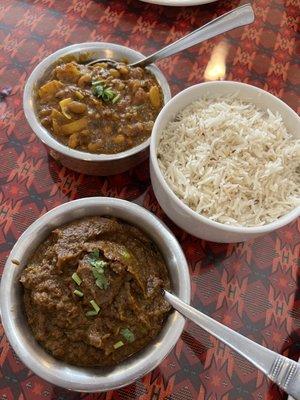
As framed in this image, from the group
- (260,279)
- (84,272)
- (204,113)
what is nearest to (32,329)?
(84,272)

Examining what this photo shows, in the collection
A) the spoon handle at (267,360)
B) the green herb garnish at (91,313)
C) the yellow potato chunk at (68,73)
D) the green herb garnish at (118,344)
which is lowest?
the green herb garnish at (118,344)

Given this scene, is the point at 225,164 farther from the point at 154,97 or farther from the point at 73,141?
the point at 73,141

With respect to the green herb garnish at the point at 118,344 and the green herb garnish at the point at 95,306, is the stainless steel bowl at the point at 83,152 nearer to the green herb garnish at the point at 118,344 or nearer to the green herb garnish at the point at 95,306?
the green herb garnish at the point at 95,306

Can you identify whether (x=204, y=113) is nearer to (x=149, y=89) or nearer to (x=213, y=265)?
(x=149, y=89)

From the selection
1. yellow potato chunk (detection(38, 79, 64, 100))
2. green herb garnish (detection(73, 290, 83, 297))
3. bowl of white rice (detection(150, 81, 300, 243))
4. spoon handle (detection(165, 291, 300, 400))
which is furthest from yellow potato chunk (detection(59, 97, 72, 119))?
spoon handle (detection(165, 291, 300, 400))

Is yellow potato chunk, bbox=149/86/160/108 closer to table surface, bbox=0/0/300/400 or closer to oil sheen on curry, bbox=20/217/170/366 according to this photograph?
table surface, bbox=0/0/300/400

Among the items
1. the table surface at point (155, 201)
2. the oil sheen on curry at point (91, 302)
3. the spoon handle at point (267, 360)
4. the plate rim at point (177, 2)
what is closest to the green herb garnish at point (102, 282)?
the oil sheen on curry at point (91, 302)

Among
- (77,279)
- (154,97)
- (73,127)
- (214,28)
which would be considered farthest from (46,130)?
(214,28)
